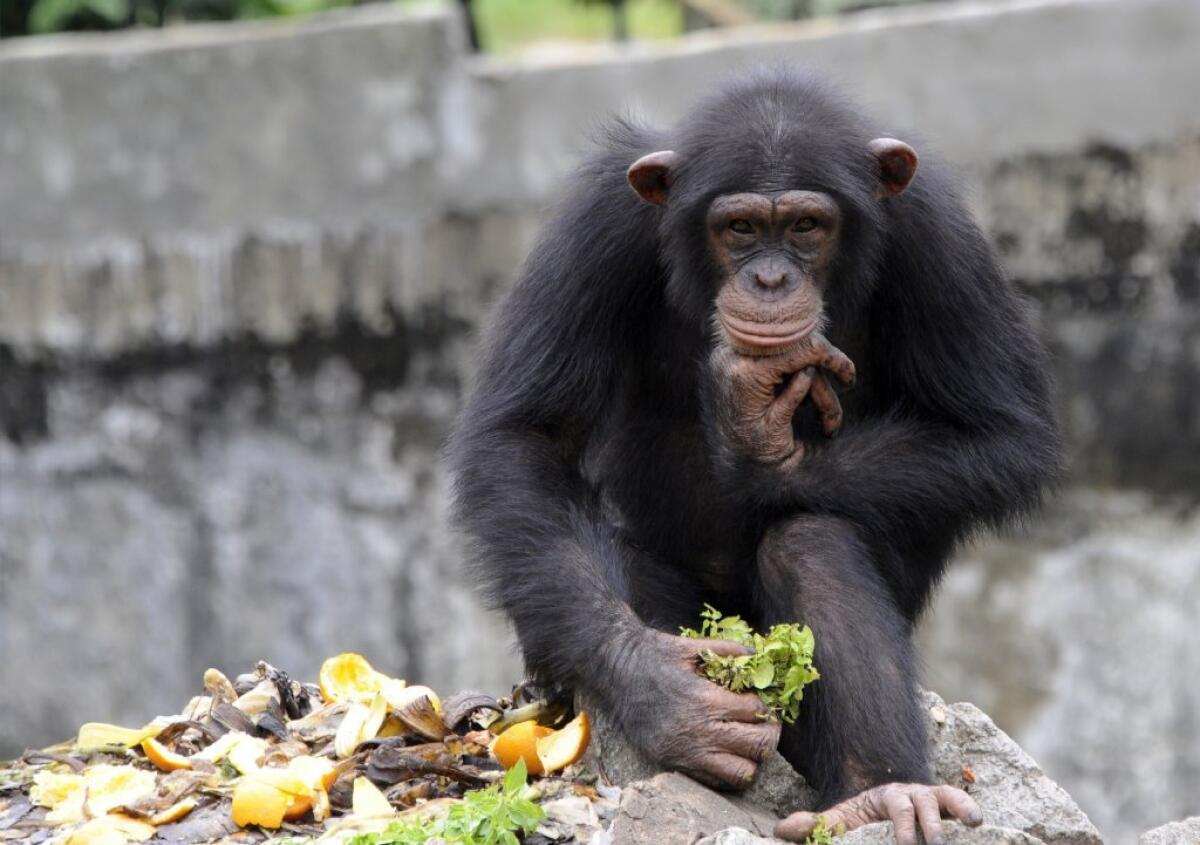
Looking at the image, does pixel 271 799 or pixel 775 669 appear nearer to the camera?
pixel 775 669

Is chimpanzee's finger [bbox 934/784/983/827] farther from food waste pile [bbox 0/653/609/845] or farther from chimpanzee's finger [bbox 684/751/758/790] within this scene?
food waste pile [bbox 0/653/609/845]

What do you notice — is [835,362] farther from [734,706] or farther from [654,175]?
[734,706]

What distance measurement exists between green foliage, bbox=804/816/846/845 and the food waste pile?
1.88 feet

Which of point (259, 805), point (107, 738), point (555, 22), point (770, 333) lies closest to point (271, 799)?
point (259, 805)

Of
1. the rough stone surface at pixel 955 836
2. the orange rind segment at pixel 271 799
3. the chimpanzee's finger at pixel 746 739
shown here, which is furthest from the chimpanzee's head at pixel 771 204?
the orange rind segment at pixel 271 799

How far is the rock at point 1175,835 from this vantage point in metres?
4.88

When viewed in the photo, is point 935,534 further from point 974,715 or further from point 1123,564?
point 1123,564

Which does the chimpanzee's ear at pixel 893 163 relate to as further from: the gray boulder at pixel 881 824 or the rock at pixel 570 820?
the rock at pixel 570 820

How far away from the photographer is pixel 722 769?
4.93 meters

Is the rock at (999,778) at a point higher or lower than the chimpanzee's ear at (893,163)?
lower

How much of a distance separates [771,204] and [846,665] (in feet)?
4.40

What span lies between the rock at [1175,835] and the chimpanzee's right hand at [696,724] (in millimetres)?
999

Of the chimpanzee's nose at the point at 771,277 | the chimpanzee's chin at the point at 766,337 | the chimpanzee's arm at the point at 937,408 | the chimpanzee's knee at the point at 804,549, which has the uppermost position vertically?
the chimpanzee's nose at the point at 771,277

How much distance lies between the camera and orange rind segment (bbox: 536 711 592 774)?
17.5 feet
